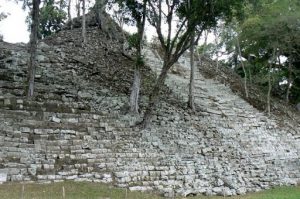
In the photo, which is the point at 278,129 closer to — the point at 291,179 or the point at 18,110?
the point at 291,179

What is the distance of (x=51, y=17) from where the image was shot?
36250 mm

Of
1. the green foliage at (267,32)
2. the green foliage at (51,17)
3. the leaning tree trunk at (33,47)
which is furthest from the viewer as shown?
the green foliage at (51,17)

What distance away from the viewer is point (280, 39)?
25656mm

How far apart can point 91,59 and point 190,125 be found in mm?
6924

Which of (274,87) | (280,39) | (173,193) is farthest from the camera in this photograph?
(274,87)

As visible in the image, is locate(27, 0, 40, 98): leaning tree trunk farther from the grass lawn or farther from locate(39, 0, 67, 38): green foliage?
locate(39, 0, 67, 38): green foliage

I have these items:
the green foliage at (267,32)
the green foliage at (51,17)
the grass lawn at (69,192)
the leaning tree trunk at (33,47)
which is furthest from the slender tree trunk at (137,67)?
the green foliage at (51,17)

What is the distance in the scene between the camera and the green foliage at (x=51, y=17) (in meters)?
34.3

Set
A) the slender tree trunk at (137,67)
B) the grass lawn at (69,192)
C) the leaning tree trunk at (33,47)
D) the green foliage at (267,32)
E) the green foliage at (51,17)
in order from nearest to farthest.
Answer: the grass lawn at (69,192)
the leaning tree trunk at (33,47)
the slender tree trunk at (137,67)
the green foliage at (267,32)
the green foliage at (51,17)

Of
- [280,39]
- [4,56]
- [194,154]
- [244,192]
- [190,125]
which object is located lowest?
[244,192]

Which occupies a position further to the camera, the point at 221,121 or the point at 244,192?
the point at 221,121

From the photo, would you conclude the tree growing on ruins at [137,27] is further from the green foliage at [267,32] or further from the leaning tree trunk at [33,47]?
the green foliage at [267,32]

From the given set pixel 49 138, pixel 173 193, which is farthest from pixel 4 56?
pixel 173 193

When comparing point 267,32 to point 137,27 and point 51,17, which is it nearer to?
point 137,27
